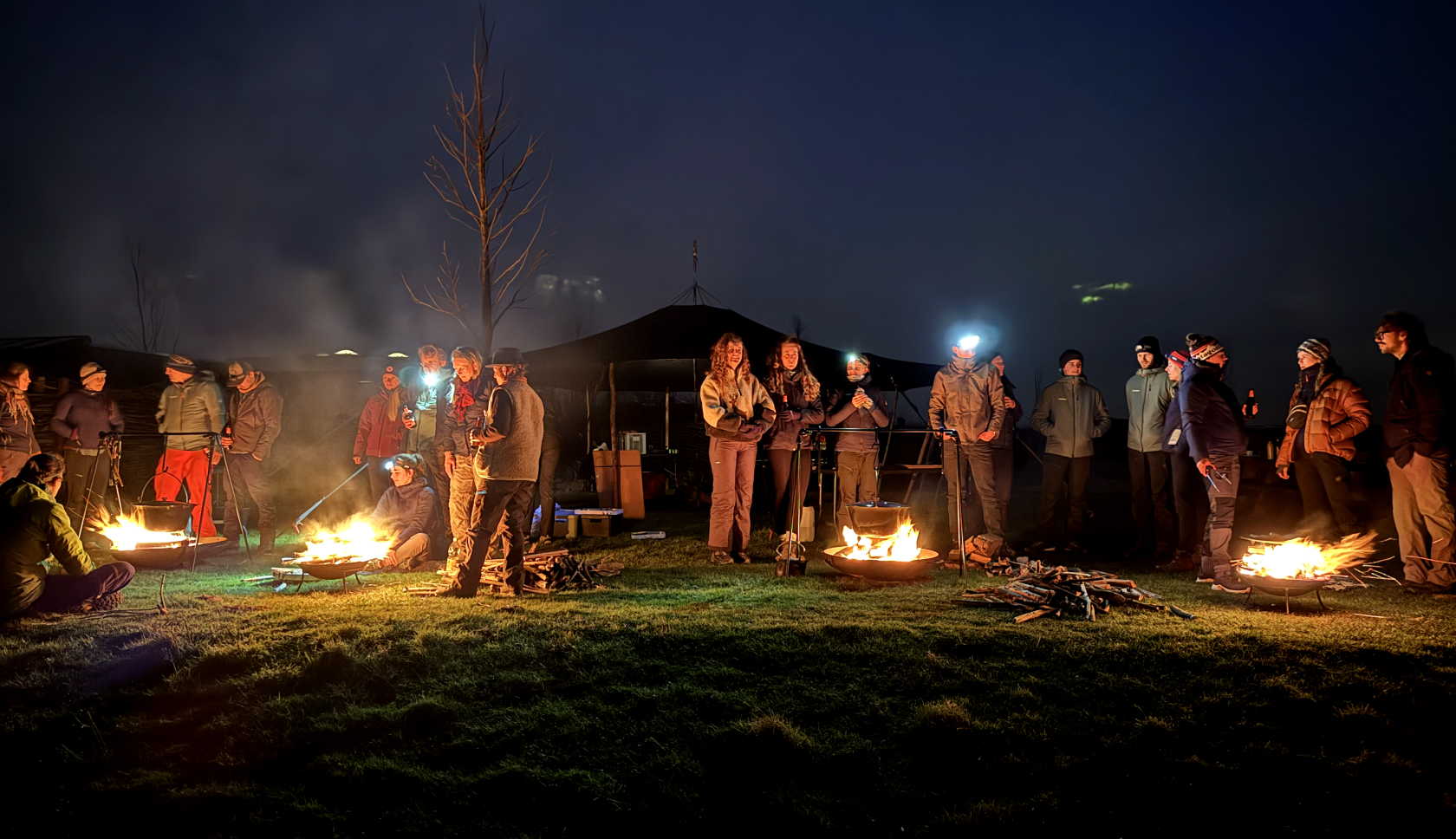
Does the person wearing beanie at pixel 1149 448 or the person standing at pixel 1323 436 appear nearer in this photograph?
the person standing at pixel 1323 436

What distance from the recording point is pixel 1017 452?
15.9 meters

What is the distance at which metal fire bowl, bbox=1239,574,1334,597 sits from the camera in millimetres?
3971

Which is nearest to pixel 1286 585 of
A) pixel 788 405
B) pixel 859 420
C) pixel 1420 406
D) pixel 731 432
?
pixel 1420 406

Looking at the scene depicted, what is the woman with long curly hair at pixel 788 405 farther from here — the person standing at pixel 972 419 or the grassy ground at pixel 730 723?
the grassy ground at pixel 730 723

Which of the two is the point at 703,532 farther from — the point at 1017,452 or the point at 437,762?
the point at 1017,452

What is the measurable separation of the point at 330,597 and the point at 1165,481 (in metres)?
6.96

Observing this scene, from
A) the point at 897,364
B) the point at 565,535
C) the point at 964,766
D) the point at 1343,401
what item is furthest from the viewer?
the point at 897,364

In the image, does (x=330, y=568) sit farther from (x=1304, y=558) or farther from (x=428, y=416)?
(x=1304, y=558)

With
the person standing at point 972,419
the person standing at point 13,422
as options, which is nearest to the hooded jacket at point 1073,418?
the person standing at point 972,419

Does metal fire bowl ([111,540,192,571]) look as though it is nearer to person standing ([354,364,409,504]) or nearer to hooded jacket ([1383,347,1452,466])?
person standing ([354,364,409,504])

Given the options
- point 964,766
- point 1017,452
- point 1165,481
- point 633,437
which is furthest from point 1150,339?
point 1017,452

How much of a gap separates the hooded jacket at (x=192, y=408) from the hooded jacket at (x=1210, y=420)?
29.7 ft

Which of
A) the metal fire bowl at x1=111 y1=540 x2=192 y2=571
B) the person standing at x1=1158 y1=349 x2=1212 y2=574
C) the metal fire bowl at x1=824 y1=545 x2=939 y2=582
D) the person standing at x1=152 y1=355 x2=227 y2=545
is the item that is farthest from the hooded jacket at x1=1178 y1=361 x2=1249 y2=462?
the person standing at x1=152 y1=355 x2=227 y2=545

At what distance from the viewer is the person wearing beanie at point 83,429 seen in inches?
267
